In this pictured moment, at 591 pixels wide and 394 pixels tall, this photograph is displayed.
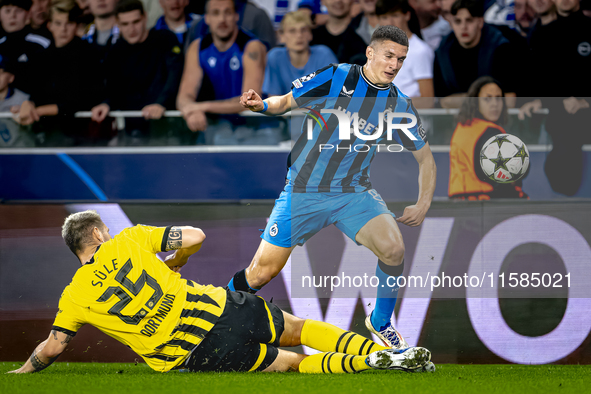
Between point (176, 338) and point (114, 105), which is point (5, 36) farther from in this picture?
point (176, 338)

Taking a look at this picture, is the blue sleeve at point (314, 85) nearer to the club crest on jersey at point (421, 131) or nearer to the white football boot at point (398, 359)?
the club crest on jersey at point (421, 131)

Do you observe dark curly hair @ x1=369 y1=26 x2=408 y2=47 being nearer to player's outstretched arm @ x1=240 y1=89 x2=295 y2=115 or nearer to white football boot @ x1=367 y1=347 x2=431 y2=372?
player's outstretched arm @ x1=240 y1=89 x2=295 y2=115

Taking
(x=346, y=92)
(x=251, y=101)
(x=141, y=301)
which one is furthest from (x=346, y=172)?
(x=141, y=301)

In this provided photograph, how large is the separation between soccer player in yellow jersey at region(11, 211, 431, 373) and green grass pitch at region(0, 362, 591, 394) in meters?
0.10

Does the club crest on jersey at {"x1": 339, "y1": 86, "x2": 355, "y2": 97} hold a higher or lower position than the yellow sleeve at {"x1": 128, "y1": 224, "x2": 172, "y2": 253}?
higher

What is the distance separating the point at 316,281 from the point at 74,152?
2342mm

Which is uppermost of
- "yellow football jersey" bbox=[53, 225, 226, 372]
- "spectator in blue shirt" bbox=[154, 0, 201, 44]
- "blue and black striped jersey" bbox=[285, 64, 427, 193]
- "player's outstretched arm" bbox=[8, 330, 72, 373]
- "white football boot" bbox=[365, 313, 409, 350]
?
"spectator in blue shirt" bbox=[154, 0, 201, 44]

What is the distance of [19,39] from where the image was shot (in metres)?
5.12

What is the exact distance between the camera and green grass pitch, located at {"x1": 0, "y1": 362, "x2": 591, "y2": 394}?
260 centimetres

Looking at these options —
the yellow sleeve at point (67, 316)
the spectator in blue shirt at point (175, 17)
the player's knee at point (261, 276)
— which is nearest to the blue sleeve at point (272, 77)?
the spectator in blue shirt at point (175, 17)

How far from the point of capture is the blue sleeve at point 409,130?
3.82 m

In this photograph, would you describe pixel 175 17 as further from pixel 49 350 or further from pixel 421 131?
pixel 49 350

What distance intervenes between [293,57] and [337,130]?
1313mm

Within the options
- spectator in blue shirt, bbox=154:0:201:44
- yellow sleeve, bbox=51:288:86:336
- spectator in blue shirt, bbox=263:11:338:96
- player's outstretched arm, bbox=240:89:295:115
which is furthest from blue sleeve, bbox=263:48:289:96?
yellow sleeve, bbox=51:288:86:336
